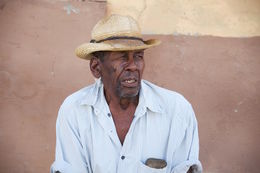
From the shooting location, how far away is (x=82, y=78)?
464 cm

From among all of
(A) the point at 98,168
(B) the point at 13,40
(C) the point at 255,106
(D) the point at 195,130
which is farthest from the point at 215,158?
(B) the point at 13,40

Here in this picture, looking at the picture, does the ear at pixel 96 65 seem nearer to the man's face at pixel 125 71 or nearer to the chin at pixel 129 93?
the man's face at pixel 125 71

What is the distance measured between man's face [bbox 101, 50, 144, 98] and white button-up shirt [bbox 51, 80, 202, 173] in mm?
180

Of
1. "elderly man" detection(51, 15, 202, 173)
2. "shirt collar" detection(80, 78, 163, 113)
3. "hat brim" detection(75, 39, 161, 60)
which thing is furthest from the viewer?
"shirt collar" detection(80, 78, 163, 113)

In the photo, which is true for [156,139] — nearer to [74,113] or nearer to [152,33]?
[74,113]

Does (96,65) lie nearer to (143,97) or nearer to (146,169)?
(143,97)

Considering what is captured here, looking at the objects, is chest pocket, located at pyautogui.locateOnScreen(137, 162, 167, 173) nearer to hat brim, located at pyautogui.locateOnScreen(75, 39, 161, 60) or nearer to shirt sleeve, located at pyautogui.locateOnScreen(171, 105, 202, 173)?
shirt sleeve, located at pyautogui.locateOnScreen(171, 105, 202, 173)

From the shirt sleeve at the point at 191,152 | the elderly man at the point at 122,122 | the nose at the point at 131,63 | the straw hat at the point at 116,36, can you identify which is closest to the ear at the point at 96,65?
the elderly man at the point at 122,122

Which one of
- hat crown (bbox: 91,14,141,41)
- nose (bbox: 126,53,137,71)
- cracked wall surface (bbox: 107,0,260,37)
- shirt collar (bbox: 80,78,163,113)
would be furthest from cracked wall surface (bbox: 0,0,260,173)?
nose (bbox: 126,53,137,71)

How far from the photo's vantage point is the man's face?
3.17 meters

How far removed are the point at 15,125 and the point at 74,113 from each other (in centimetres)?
154

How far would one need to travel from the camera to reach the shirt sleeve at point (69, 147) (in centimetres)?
329

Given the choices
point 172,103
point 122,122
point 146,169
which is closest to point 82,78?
point 122,122

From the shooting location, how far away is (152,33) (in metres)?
4.60
